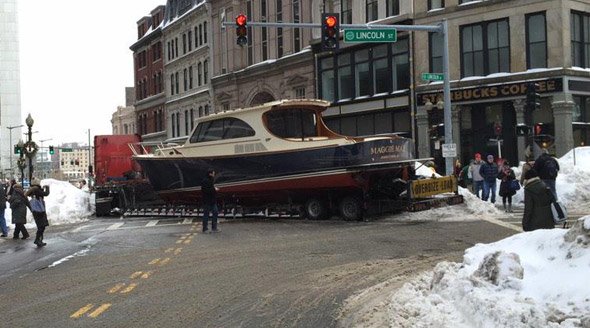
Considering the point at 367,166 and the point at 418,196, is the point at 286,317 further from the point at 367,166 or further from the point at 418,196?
the point at 418,196

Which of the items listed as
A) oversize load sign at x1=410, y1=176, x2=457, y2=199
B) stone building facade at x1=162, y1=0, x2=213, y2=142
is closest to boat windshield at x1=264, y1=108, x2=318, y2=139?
oversize load sign at x1=410, y1=176, x2=457, y2=199

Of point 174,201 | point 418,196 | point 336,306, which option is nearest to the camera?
point 336,306

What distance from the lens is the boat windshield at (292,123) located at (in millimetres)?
17125

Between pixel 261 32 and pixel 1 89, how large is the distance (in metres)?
88.7

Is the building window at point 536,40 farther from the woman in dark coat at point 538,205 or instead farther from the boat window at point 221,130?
the woman in dark coat at point 538,205

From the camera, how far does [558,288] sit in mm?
5418

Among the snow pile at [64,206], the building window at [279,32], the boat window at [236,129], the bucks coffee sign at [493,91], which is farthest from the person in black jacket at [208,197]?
the building window at [279,32]

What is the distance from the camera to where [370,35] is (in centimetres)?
1905

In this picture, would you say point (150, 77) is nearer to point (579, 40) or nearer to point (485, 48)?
point (485, 48)

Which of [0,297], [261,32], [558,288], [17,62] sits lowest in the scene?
[0,297]

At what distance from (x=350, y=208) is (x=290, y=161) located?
2018 millimetres

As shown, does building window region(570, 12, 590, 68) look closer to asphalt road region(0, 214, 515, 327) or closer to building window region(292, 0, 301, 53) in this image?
building window region(292, 0, 301, 53)

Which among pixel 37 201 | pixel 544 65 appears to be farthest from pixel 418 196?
pixel 544 65

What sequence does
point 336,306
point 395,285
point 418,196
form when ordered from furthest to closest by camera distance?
point 418,196 < point 395,285 < point 336,306
